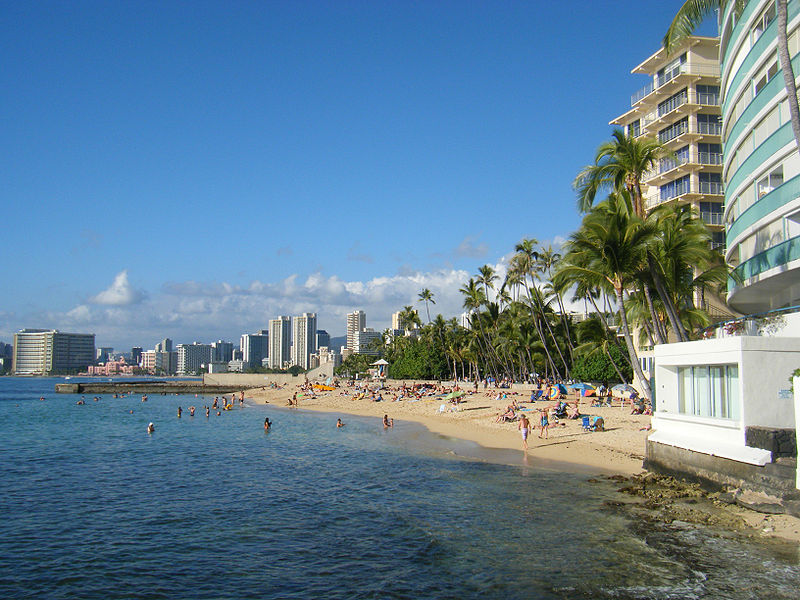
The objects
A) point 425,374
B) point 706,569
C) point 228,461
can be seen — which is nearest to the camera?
point 706,569

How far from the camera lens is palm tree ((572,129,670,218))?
28.1 metres

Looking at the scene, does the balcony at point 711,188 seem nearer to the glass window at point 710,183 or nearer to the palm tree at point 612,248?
the glass window at point 710,183

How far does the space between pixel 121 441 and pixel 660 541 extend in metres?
34.3

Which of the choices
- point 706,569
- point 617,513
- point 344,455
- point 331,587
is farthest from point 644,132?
point 331,587

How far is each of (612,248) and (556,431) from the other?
11.5m

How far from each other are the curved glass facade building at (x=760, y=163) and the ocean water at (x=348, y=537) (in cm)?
1107

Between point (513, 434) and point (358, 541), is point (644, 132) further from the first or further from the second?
point (358, 541)

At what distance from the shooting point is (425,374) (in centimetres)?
8981

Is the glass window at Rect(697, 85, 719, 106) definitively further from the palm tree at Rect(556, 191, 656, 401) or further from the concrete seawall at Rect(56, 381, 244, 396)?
the concrete seawall at Rect(56, 381, 244, 396)

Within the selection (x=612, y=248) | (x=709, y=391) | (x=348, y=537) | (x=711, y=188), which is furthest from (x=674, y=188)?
(x=348, y=537)

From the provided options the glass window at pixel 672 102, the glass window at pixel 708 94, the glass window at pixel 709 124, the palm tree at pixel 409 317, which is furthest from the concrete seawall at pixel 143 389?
the glass window at pixel 708 94

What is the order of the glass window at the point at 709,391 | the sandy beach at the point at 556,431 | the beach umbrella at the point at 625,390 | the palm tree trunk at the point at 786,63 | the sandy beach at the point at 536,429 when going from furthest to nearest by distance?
the beach umbrella at the point at 625,390
the sandy beach at the point at 536,429
the sandy beach at the point at 556,431
the glass window at the point at 709,391
the palm tree trunk at the point at 786,63

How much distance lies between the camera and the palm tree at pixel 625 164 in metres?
28.1

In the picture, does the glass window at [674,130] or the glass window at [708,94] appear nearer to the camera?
the glass window at [708,94]
